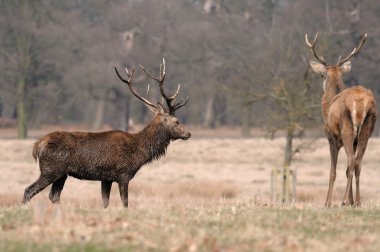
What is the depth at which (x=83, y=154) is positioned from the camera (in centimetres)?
1318

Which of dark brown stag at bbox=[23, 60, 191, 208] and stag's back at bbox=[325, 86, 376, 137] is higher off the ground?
stag's back at bbox=[325, 86, 376, 137]

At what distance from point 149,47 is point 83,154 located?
39.8 m

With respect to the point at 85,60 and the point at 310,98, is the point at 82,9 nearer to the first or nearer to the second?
the point at 85,60

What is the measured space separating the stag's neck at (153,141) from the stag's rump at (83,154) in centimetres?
31

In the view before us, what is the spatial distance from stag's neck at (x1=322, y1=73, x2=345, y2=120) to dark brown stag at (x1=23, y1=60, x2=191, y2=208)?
8.01 ft

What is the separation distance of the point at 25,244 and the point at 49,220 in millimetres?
1039

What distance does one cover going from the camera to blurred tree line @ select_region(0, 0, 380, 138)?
149 feet

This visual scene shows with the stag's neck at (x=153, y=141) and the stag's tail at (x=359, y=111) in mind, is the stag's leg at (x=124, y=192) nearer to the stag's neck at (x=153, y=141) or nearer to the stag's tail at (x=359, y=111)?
the stag's neck at (x=153, y=141)

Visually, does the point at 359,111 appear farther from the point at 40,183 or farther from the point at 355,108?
the point at 40,183

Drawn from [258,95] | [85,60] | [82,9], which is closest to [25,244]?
[258,95]

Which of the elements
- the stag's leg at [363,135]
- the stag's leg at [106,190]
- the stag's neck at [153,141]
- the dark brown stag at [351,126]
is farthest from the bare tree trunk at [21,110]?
the stag's leg at [363,135]

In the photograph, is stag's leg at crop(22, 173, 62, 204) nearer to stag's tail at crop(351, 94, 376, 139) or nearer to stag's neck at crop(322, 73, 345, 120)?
stag's tail at crop(351, 94, 376, 139)

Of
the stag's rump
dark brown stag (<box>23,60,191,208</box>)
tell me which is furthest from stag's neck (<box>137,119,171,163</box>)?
the stag's rump

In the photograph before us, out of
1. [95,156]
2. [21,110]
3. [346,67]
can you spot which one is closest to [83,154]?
[95,156]
